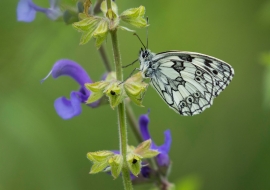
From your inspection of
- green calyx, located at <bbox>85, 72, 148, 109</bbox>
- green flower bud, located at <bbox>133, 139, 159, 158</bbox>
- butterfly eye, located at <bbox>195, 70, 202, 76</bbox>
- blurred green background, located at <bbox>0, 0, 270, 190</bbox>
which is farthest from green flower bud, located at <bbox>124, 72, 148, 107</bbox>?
blurred green background, located at <bbox>0, 0, 270, 190</bbox>

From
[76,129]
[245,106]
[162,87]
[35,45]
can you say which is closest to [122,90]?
[162,87]

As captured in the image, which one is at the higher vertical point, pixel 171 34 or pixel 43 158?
pixel 171 34

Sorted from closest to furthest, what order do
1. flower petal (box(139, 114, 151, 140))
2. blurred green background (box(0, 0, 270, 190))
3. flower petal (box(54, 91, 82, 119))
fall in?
flower petal (box(54, 91, 82, 119)) < flower petal (box(139, 114, 151, 140)) < blurred green background (box(0, 0, 270, 190))

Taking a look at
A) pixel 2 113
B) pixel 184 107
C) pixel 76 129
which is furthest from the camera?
pixel 76 129

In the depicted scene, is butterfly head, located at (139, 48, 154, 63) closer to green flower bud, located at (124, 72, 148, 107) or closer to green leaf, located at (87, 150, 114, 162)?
green flower bud, located at (124, 72, 148, 107)

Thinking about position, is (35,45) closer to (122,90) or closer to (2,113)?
(2,113)

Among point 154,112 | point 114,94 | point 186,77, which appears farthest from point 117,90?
point 154,112
